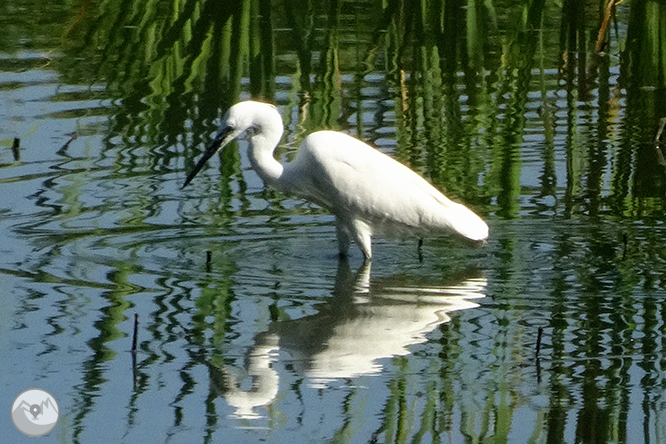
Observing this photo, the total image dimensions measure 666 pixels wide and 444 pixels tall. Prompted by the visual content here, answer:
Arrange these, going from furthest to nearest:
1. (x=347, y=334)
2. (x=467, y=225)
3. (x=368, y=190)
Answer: (x=368, y=190), (x=467, y=225), (x=347, y=334)

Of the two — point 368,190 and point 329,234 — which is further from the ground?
point 368,190

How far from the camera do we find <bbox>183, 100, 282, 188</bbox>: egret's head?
6277mm

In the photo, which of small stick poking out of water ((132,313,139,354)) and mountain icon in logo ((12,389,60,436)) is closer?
mountain icon in logo ((12,389,60,436))

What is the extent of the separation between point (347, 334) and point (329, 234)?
168cm

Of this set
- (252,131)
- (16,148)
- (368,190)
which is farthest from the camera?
(16,148)

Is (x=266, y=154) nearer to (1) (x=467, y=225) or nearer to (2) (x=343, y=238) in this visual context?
(2) (x=343, y=238)

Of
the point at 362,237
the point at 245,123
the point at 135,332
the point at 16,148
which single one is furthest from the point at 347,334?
the point at 16,148

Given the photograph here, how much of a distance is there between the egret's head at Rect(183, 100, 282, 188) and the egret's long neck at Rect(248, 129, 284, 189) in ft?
0.05

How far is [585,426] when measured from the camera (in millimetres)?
4051

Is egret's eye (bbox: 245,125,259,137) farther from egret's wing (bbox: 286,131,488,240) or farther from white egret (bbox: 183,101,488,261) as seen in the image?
egret's wing (bbox: 286,131,488,240)

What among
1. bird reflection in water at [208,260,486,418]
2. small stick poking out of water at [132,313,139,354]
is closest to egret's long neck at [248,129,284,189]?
bird reflection in water at [208,260,486,418]

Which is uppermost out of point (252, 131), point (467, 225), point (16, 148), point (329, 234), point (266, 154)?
point (252, 131)

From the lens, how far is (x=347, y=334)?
199 inches

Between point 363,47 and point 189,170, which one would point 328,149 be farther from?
point 363,47
